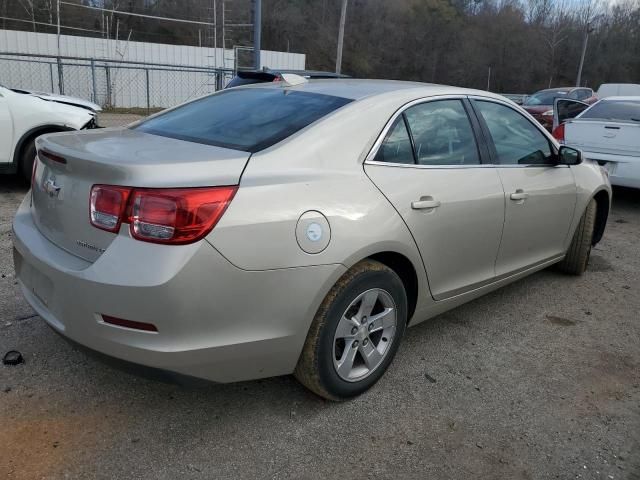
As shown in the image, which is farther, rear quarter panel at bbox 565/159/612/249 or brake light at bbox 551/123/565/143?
brake light at bbox 551/123/565/143

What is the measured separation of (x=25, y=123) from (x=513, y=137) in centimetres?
556

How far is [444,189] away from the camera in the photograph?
3090 mm

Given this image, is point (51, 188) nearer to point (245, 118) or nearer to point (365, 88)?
point (245, 118)

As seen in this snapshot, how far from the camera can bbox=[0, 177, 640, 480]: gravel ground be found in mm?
2379

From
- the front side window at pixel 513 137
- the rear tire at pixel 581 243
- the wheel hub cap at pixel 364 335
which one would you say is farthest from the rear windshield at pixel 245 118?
the rear tire at pixel 581 243

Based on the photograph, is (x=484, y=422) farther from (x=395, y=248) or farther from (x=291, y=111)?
(x=291, y=111)

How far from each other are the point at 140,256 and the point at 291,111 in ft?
3.93

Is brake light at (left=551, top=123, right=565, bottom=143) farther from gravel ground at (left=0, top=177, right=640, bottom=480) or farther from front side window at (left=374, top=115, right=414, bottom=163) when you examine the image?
front side window at (left=374, top=115, right=414, bottom=163)

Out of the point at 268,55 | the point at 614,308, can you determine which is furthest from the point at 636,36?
the point at 614,308

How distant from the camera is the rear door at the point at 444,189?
2.88 m

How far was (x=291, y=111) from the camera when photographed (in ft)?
9.60

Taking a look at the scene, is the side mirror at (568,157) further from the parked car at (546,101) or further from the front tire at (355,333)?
the parked car at (546,101)

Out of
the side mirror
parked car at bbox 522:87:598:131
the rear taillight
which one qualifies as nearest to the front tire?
the rear taillight

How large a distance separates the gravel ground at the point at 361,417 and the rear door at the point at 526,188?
0.61 meters
